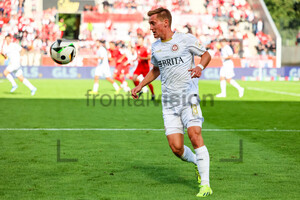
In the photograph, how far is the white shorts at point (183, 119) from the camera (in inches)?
222

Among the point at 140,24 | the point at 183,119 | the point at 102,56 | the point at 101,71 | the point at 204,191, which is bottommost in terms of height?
the point at 204,191

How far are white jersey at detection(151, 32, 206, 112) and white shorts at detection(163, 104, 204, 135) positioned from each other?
0.07 m

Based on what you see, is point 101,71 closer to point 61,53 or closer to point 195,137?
point 61,53

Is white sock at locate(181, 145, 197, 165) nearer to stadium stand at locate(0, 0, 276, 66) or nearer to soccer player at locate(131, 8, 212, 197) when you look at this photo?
soccer player at locate(131, 8, 212, 197)

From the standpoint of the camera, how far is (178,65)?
577 cm

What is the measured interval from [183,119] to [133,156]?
2.27m

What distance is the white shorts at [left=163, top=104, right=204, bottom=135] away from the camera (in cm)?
564

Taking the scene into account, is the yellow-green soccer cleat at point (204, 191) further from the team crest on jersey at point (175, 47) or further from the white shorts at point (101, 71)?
the white shorts at point (101, 71)

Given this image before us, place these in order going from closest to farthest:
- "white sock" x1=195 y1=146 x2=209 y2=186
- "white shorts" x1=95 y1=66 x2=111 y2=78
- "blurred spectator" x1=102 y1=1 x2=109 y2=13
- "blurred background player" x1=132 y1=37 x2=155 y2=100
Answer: "white sock" x1=195 y1=146 x2=209 y2=186 → "blurred background player" x1=132 y1=37 x2=155 y2=100 → "white shorts" x1=95 y1=66 x2=111 y2=78 → "blurred spectator" x1=102 y1=1 x2=109 y2=13

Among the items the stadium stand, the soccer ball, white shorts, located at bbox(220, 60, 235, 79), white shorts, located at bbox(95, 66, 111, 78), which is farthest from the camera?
the stadium stand

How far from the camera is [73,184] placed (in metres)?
5.91

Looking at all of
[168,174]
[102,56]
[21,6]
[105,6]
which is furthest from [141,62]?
[21,6]

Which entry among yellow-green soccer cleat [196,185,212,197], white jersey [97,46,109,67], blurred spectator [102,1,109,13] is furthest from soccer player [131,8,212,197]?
blurred spectator [102,1,109,13]

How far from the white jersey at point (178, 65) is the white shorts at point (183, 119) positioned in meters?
0.07
